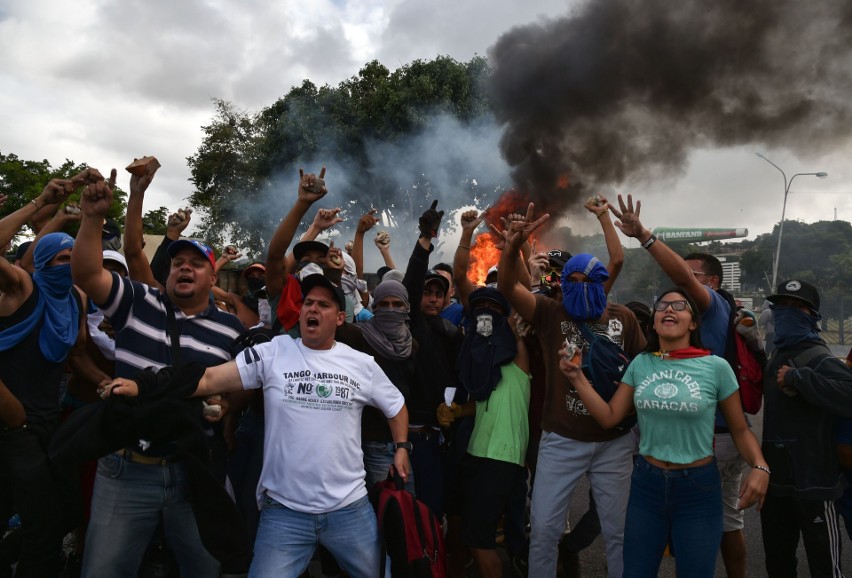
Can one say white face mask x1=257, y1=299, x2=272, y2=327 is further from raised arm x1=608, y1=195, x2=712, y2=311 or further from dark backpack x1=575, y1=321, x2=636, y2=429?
raised arm x1=608, y1=195, x2=712, y2=311

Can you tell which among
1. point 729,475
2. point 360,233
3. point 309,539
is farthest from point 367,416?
point 360,233

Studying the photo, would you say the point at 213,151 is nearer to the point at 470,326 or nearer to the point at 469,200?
the point at 469,200

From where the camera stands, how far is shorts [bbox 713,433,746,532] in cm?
420

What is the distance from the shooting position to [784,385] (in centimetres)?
384

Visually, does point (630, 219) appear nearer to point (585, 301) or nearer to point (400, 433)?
point (585, 301)

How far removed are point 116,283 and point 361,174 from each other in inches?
950

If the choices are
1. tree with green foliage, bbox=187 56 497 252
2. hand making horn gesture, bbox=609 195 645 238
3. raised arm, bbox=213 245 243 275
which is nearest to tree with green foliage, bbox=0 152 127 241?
tree with green foliage, bbox=187 56 497 252

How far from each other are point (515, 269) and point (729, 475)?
83.9 inches

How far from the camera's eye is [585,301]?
3988mm

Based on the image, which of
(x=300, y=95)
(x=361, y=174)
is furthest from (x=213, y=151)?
(x=361, y=174)

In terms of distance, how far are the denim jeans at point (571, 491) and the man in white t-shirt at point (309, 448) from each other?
3.58ft

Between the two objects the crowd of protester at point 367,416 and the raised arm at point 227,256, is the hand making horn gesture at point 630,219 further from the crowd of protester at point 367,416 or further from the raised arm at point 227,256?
the raised arm at point 227,256

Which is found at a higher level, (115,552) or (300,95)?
(300,95)

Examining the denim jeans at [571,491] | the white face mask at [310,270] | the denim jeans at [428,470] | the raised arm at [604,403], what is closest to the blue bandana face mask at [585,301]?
the raised arm at [604,403]
